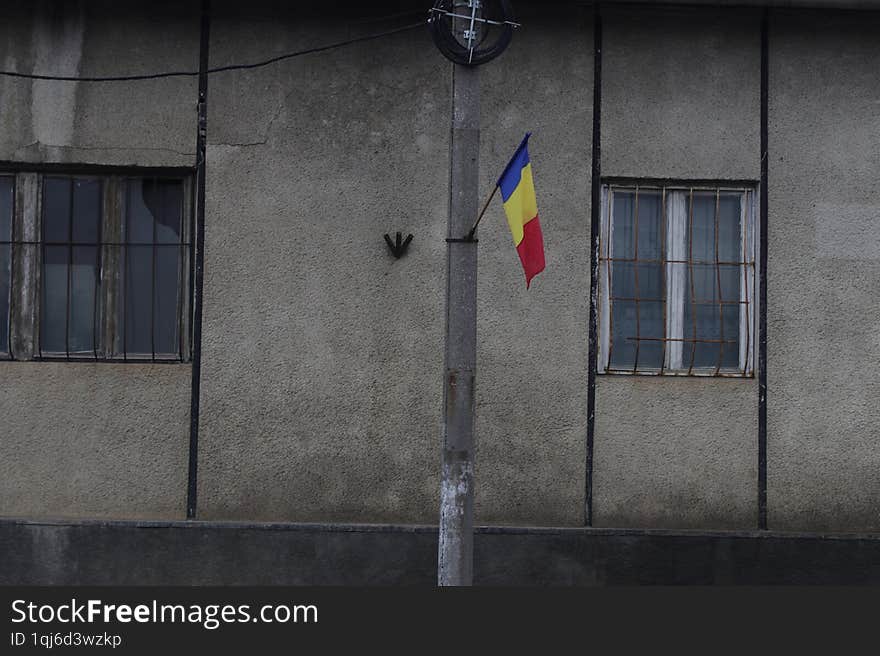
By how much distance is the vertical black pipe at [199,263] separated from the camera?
28.2 ft

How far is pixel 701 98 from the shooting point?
8773mm

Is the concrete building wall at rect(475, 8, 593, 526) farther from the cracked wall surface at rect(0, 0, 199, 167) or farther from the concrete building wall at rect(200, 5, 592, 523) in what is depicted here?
the cracked wall surface at rect(0, 0, 199, 167)

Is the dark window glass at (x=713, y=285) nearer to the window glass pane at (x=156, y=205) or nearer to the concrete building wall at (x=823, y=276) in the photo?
the concrete building wall at (x=823, y=276)

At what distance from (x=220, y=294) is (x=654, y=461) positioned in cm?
337

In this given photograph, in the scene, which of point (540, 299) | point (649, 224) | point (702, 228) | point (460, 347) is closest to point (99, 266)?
point (540, 299)

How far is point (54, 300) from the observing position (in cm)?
885

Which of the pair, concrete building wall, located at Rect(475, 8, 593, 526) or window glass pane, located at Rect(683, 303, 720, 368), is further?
window glass pane, located at Rect(683, 303, 720, 368)

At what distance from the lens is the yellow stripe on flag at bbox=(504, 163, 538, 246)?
6.54 m

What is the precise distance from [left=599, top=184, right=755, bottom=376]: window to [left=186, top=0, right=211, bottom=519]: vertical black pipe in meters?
2.96

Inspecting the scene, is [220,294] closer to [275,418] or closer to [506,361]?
[275,418]

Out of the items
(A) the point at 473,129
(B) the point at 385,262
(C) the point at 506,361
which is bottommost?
(C) the point at 506,361

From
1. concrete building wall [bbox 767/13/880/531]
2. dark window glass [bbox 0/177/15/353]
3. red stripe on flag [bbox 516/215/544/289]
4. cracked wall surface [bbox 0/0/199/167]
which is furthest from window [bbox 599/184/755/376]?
dark window glass [bbox 0/177/15/353]

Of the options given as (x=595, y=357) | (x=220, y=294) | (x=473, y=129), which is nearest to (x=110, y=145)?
(x=220, y=294)

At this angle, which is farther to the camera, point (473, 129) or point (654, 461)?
point (654, 461)
